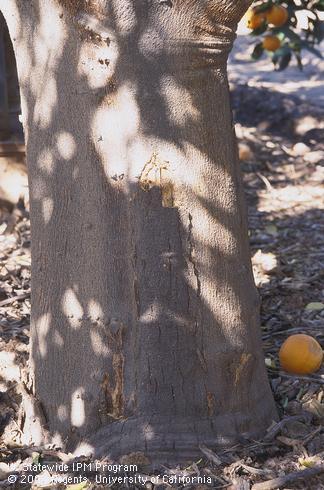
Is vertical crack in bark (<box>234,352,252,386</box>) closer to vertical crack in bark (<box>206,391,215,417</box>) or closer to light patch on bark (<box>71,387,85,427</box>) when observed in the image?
vertical crack in bark (<box>206,391,215,417</box>)

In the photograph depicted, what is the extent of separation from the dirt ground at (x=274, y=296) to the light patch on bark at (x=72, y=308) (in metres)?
0.43

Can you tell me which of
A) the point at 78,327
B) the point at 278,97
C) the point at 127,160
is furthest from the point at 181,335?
the point at 278,97

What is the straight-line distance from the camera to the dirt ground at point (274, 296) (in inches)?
115

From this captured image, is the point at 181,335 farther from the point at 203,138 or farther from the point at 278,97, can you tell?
the point at 278,97

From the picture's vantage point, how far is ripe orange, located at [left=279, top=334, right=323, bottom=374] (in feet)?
11.4

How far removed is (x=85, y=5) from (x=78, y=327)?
1.11 meters

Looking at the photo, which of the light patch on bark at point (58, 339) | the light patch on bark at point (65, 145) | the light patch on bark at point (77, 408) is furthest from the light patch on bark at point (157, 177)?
the light patch on bark at point (77, 408)

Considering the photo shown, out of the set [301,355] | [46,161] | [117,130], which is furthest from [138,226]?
[301,355]

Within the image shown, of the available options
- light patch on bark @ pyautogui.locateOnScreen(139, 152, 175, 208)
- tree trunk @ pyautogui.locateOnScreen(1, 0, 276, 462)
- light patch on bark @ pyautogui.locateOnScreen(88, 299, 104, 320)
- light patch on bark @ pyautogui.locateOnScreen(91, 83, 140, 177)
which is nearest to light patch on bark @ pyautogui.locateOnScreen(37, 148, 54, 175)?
tree trunk @ pyautogui.locateOnScreen(1, 0, 276, 462)

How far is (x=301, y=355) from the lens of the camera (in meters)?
3.47

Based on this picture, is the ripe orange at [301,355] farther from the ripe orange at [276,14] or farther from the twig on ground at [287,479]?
the ripe orange at [276,14]

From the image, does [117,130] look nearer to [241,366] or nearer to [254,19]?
[241,366]

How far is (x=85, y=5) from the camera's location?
264 centimetres

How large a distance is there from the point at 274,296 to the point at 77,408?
1.71m
